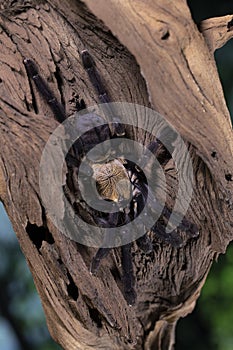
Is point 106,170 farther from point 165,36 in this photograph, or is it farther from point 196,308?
point 196,308

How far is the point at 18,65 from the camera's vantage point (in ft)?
1.83

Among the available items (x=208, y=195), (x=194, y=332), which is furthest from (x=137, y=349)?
(x=194, y=332)

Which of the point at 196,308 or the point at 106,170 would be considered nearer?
Answer: the point at 106,170

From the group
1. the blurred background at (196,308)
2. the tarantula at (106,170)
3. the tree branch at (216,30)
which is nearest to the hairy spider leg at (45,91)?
the tarantula at (106,170)

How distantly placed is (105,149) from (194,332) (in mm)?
903

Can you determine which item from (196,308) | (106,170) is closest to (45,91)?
(106,170)

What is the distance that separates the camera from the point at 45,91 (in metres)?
0.55

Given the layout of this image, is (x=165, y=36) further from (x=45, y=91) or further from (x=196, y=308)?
(x=196, y=308)

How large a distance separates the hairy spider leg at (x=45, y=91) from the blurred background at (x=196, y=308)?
61 centimetres

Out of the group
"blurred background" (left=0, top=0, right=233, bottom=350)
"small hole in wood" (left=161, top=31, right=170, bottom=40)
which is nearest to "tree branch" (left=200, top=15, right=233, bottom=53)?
"small hole in wood" (left=161, top=31, right=170, bottom=40)

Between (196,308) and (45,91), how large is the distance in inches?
35.2

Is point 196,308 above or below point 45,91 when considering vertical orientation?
below

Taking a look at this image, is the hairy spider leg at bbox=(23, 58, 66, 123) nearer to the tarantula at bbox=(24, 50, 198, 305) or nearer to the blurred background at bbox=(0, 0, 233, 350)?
the tarantula at bbox=(24, 50, 198, 305)

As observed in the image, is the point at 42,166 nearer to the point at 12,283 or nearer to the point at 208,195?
the point at 208,195
